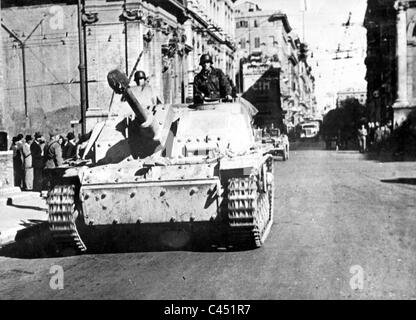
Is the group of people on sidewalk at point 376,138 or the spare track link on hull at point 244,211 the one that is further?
the group of people on sidewalk at point 376,138

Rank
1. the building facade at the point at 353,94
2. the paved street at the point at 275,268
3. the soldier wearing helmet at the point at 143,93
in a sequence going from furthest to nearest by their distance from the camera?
the building facade at the point at 353,94 < the soldier wearing helmet at the point at 143,93 < the paved street at the point at 275,268

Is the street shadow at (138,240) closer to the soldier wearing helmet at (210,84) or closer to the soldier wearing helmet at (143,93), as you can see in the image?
the soldier wearing helmet at (143,93)

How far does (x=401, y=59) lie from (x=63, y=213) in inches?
1373

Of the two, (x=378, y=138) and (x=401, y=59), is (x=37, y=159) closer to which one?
(x=378, y=138)

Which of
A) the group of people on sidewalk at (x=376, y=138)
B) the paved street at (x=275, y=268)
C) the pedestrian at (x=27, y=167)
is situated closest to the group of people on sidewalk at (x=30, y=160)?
the pedestrian at (x=27, y=167)

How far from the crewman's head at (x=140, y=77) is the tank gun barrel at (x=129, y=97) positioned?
1453 millimetres

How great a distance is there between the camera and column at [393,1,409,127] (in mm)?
37906

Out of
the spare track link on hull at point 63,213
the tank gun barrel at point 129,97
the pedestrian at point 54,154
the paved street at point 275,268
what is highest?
the tank gun barrel at point 129,97

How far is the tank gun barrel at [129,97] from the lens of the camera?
7281 millimetres

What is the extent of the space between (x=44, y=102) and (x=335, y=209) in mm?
17183

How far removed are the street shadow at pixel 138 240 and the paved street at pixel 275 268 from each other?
218 mm

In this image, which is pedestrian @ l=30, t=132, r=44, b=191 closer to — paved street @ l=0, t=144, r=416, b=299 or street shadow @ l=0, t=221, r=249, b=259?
street shadow @ l=0, t=221, r=249, b=259

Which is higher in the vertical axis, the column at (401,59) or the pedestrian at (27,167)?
the column at (401,59)

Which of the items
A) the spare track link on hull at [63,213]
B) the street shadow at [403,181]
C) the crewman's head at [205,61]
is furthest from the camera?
the street shadow at [403,181]
